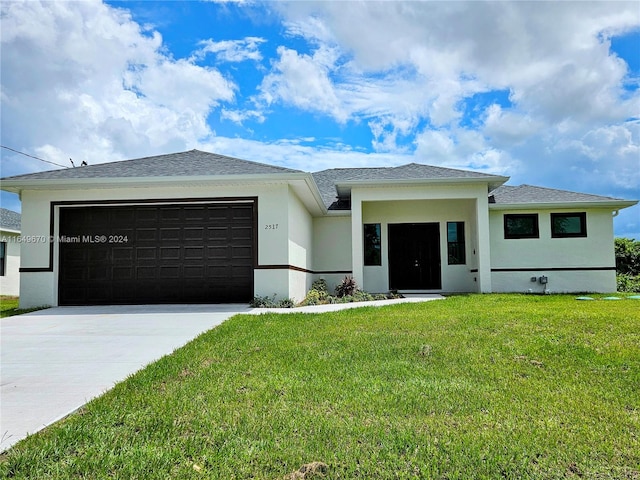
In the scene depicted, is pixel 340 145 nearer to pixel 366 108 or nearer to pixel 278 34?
pixel 366 108

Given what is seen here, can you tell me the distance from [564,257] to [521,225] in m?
1.81

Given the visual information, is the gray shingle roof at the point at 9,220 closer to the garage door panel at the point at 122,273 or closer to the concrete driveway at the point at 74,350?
the garage door panel at the point at 122,273

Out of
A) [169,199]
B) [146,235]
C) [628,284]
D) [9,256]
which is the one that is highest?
[169,199]

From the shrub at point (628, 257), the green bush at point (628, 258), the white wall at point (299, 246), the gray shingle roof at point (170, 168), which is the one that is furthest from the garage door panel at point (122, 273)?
the shrub at point (628, 257)

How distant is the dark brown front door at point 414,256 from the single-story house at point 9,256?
16.3 metres

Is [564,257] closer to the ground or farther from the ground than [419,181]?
closer to the ground

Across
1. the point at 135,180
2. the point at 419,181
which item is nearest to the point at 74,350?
the point at 135,180

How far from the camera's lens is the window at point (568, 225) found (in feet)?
50.0

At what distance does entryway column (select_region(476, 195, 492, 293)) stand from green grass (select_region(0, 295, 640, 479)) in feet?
25.7

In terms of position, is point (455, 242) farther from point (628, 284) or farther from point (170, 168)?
point (170, 168)

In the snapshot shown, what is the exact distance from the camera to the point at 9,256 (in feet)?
65.8

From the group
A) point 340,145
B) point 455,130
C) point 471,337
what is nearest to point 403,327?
point 471,337

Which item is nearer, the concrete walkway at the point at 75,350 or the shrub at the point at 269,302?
the concrete walkway at the point at 75,350

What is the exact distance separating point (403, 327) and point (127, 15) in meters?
9.80
